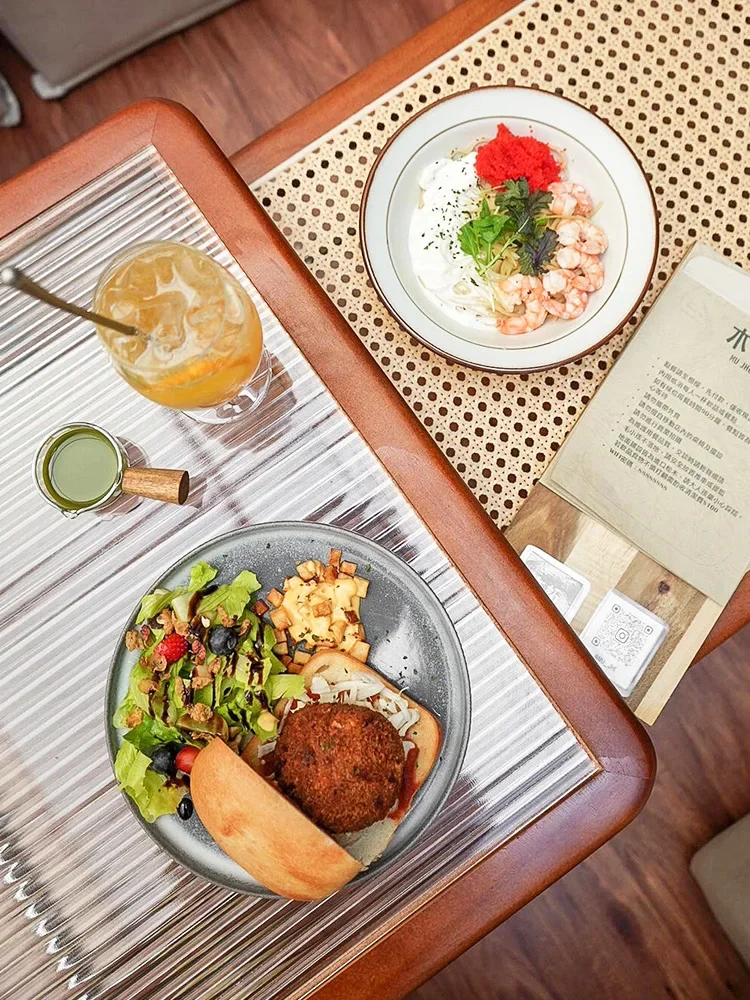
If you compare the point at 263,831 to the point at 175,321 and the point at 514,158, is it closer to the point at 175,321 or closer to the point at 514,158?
the point at 175,321

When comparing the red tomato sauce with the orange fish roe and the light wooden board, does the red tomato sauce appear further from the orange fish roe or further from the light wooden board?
the orange fish roe

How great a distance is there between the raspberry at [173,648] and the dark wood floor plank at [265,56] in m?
1.28

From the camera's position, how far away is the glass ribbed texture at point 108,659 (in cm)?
96

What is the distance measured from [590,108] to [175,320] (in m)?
0.71

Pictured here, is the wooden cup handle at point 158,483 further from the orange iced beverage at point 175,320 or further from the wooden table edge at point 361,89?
→ the wooden table edge at point 361,89

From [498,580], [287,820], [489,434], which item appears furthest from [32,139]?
[287,820]

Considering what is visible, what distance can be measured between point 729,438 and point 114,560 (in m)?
0.87

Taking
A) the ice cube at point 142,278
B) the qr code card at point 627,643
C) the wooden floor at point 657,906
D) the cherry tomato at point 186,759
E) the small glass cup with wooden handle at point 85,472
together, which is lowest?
the wooden floor at point 657,906

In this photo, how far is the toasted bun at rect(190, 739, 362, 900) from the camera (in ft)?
2.66

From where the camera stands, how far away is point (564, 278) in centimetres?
106

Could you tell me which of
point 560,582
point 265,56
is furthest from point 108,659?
point 265,56

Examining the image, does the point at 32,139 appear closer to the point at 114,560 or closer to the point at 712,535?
the point at 114,560

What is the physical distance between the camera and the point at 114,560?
3.39 feet

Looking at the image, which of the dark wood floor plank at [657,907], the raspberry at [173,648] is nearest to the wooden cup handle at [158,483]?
the raspberry at [173,648]
